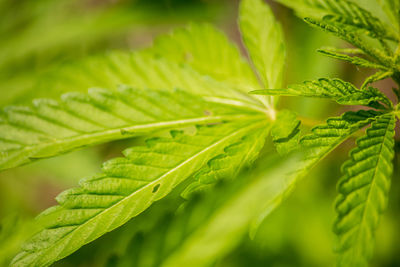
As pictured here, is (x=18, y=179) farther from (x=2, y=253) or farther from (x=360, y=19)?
(x=360, y=19)

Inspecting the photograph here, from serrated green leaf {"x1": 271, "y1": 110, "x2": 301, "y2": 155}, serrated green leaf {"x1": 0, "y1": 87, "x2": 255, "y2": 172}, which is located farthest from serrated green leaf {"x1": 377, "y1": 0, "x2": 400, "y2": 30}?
serrated green leaf {"x1": 0, "y1": 87, "x2": 255, "y2": 172}

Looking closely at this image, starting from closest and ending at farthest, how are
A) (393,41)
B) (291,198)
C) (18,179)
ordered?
(393,41)
(291,198)
(18,179)

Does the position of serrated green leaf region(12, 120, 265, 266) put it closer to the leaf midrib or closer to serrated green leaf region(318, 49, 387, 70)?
the leaf midrib

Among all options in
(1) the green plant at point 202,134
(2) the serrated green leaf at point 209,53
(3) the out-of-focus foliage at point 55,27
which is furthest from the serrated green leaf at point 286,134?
(3) the out-of-focus foliage at point 55,27

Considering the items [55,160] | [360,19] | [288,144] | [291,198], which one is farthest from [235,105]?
[55,160]

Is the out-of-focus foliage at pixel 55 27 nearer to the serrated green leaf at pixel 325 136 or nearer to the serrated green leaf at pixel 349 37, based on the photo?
the serrated green leaf at pixel 349 37

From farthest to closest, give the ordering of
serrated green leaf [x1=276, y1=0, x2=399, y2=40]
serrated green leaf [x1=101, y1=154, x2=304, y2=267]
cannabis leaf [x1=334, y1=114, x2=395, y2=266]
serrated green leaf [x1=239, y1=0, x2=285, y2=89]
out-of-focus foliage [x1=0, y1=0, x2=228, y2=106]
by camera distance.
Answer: out-of-focus foliage [x1=0, y1=0, x2=228, y2=106] < serrated green leaf [x1=101, y1=154, x2=304, y2=267] < serrated green leaf [x1=239, y1=0, x2=285, y2=89] < serrated green leaf [x1=276, y1=0, x2=399, y2=40] < cannabis leaf [x1=334, y1=114, x2=395, y2=266]

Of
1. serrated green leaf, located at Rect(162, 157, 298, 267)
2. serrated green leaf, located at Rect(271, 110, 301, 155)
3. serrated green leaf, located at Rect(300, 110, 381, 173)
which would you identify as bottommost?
serrated green leaf, located at Rect(162, 157, 298, 267)
